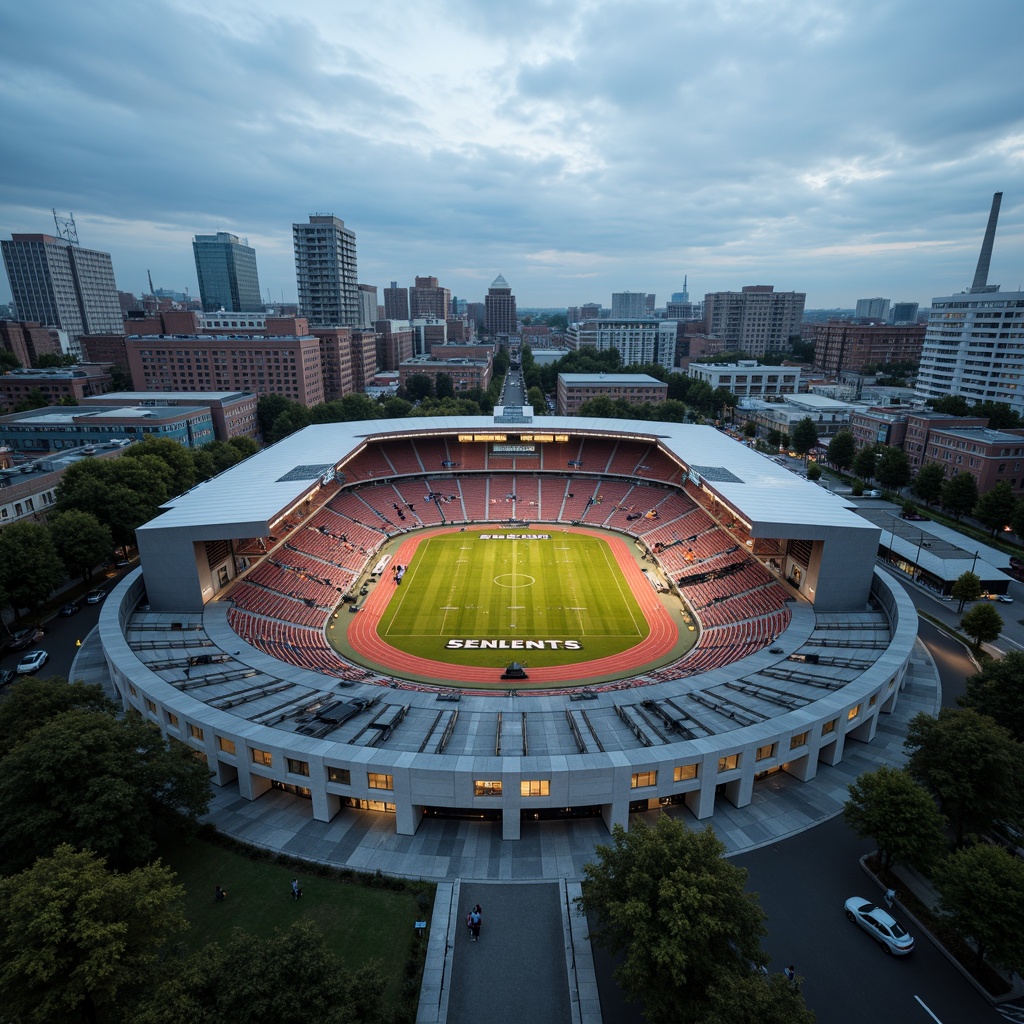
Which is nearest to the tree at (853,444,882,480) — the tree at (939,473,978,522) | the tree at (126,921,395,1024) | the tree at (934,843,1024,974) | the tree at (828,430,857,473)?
the tree at (828,430,857,473)

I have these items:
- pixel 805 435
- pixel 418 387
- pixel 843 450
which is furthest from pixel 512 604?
pixel 418 387

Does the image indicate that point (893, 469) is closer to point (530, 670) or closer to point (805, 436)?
point (805, 436)

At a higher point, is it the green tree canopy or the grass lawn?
the green tree canopy

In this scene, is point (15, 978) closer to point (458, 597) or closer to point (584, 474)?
point (458, 597)

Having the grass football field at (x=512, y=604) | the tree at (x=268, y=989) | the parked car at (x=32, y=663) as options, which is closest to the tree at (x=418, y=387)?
the grass football field at (x=512, y=604)

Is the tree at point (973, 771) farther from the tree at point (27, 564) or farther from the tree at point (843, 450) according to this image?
the tree at point (843, 450)

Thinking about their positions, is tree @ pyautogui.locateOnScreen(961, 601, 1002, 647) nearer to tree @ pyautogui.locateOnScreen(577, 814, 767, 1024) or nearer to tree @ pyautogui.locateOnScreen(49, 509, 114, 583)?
tree @ pyautogui.locateOnScreen(577, 814, 767, 1024)

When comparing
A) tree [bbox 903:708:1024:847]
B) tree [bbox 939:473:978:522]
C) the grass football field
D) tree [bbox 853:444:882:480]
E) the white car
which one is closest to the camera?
the white car

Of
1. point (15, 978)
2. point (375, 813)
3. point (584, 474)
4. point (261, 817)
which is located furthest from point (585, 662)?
point (584, 474)

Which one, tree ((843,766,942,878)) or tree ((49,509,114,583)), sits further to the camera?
tree ((49,509,114,583))
